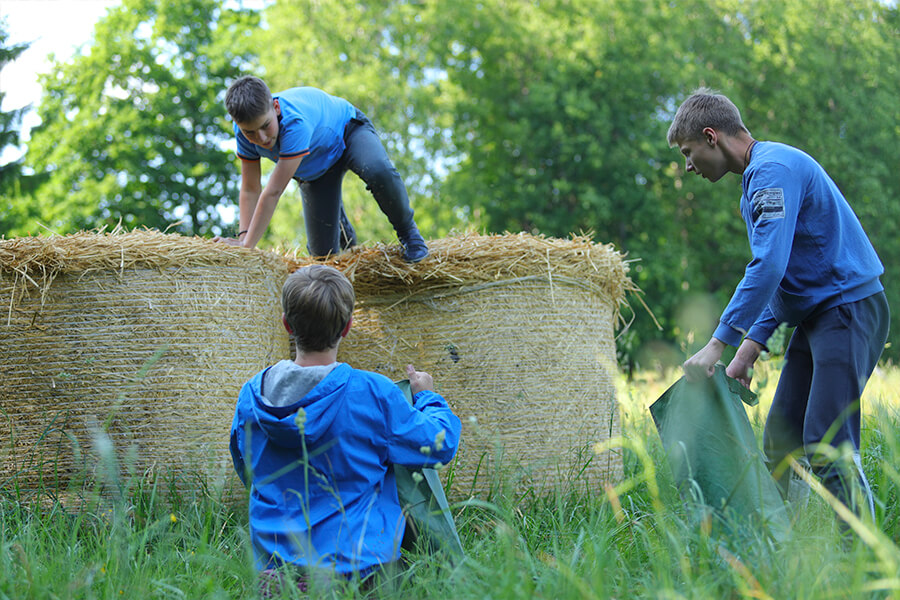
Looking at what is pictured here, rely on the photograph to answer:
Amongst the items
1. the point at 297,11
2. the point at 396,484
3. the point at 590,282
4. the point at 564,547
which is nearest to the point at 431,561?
the point at 396,484

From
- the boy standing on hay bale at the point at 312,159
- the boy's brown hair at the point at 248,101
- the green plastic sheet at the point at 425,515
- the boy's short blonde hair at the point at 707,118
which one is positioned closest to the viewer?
the green plastic sheet at the point at 425,515

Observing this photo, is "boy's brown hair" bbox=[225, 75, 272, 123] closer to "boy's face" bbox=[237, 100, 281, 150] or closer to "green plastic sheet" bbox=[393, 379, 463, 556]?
"boy's face" bbox=[237, 100, 281, 150]

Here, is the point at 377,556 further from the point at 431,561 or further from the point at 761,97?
the point at 761,97

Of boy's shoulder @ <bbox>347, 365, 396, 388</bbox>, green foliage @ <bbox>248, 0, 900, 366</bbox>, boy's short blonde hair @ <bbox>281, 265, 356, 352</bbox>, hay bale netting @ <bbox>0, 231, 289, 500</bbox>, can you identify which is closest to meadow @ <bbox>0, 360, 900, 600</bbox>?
hay bale netting @ <bbox>0, 231, 289, 500</bbox>

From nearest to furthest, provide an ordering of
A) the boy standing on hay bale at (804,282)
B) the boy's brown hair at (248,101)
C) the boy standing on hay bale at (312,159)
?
the boy standing on hay bale at (804,282) < the boy's brown hair at (248,101) < the boy standing on hay bale at (312,159)

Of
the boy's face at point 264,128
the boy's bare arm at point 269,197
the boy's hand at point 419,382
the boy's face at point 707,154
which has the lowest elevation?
the boy's hand at point 419,382

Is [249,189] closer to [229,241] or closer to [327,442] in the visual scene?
[229,241]

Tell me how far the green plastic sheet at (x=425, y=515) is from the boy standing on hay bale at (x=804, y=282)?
92 cm

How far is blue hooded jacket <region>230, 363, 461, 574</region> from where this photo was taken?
219cm

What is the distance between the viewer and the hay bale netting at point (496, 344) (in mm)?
3602

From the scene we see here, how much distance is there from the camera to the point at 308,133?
3727 mm

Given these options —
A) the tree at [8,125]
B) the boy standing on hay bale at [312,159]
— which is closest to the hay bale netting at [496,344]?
the boy standing on hay bale at [312,159]

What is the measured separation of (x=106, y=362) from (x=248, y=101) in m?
1.30

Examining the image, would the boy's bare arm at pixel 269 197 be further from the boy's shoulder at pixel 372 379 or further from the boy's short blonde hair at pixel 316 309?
the boy's shoulder at pixel 372 379
